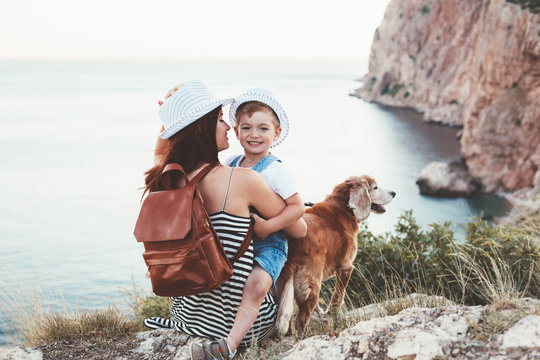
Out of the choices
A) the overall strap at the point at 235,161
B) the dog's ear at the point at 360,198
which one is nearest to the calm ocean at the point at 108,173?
the overall strap at the point at 235,161

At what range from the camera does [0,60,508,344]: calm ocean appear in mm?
29953

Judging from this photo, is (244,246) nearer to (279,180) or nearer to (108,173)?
(279,180)

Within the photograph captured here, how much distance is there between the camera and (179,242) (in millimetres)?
3125

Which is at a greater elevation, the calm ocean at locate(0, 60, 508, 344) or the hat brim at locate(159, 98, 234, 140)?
the hat brim at locate(159, 98, 234, 140)

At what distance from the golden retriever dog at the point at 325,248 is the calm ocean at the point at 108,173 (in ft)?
7.10

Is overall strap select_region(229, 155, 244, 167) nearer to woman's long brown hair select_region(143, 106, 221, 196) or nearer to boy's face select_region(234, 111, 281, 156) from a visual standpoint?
boy's face select_region(234, 111, 281, 156)

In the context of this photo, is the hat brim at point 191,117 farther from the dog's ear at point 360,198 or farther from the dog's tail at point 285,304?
the dog's ear at point 360,198

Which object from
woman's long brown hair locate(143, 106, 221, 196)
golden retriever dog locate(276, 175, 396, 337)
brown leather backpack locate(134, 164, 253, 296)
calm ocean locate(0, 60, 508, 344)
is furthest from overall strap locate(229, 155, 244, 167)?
calm ocean locate(0, 60, 508, 344)

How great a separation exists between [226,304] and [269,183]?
0.99m

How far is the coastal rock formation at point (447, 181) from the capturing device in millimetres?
39875

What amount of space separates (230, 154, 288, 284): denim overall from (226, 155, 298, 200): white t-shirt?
0.26 ft

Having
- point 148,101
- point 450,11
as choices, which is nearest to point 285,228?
point 450,11

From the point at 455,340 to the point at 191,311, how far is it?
199 centimetres

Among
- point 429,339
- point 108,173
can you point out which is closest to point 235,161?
point 429,339
